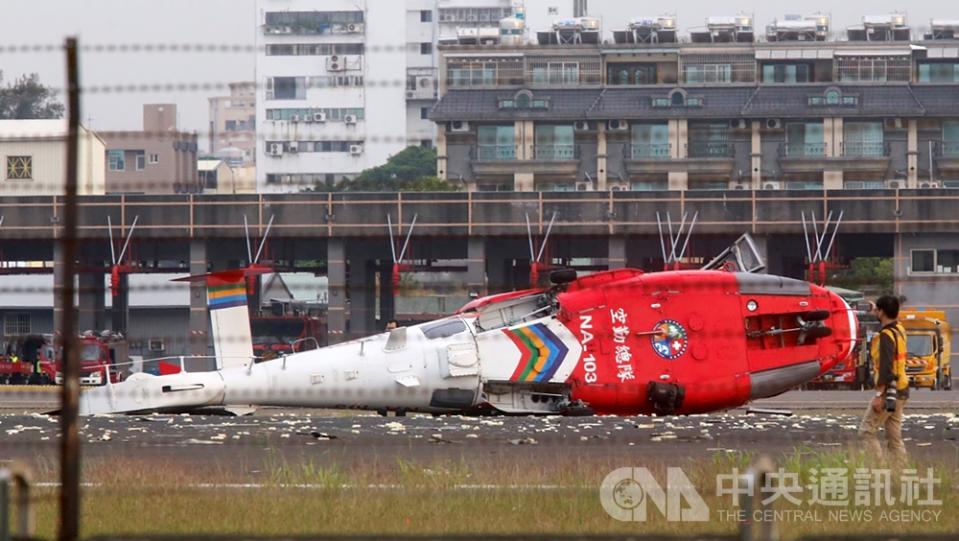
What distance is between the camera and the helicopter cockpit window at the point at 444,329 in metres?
19.7

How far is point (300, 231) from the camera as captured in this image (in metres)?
47.7

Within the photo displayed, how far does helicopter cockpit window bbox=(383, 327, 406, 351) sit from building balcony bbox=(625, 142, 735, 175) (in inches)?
2754

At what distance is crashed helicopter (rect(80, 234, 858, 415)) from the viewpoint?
63.2 ft

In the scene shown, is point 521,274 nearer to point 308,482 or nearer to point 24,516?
point 308,482

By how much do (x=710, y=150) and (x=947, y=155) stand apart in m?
12.8

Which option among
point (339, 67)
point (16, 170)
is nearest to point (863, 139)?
point (16, 170)

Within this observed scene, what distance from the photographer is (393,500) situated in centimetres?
1223

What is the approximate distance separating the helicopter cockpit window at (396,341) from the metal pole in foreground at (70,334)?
10.6 meters

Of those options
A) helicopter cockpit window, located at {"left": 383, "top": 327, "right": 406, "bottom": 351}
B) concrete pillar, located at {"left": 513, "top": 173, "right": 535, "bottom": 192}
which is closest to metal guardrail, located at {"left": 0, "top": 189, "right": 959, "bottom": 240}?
helicopter cockpit window, located at {"left": 383, "top": 327, "right": 406, "bottom": 351}

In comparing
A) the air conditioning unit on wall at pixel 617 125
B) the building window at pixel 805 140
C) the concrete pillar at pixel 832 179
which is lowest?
the concrete pillar at pixel 832 179

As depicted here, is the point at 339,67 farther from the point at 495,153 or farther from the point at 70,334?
the point at 70,334

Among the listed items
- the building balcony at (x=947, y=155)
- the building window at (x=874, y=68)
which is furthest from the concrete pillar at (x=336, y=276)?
the building window at (x=874, y=68)

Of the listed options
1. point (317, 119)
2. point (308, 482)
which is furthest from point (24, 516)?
point (317, 119)

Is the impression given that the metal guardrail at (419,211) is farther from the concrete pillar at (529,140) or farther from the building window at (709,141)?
the concrete pillar at (529,140)
